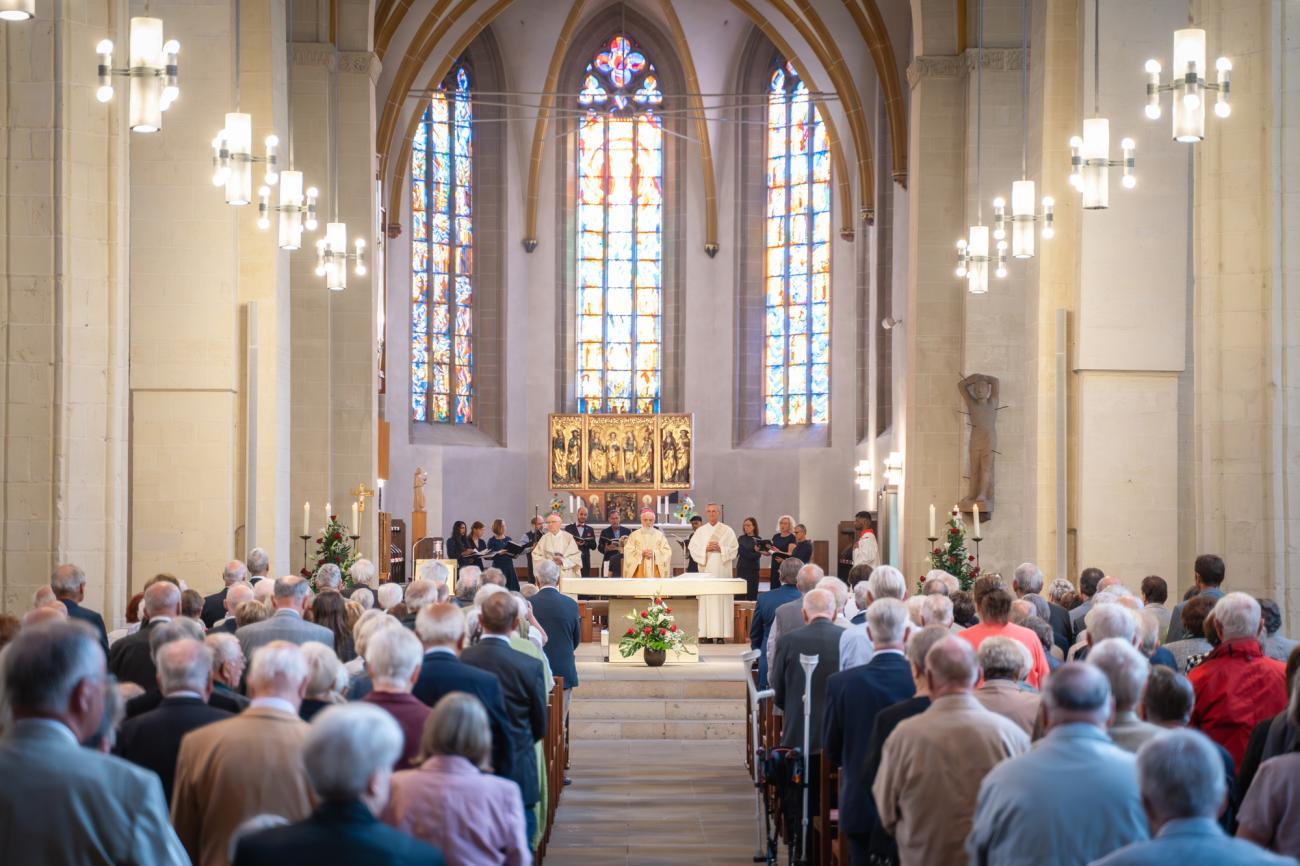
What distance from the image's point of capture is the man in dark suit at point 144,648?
7293 mm

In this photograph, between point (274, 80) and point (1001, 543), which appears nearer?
point (274, 80)

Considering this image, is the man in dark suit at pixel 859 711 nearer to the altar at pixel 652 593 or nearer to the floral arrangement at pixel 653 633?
the floral arrangement at pixel 653 633

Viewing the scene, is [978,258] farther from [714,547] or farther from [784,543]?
[784,543]

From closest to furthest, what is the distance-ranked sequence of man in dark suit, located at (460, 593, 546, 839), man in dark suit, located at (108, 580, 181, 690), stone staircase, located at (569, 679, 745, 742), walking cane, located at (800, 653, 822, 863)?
1. man in dark suit, located at (460, 593, 546, 839)
2. man in dark suit, located at (108, 580, 181, 690)
3. walking cane, located at (800, 653, 822, 863)
4. stone staircase, located at (569, 679, 745, 742)

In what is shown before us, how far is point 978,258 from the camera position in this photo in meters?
14.4

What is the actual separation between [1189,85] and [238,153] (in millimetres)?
5885

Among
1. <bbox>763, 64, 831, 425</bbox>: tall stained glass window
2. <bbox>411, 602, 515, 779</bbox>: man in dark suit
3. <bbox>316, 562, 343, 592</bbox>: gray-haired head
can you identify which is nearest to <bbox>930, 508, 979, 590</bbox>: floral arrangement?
<bbox>316, 562, 343, 592</bbox>: gray-haired head

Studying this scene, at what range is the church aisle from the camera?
30.4 ft

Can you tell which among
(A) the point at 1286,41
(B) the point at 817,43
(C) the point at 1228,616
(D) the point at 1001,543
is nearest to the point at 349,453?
(D) the point at 1001,543

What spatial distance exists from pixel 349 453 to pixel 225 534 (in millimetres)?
5833

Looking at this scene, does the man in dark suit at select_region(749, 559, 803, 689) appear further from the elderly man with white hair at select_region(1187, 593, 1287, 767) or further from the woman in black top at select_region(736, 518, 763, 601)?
the woman in black top at select_region(736, 518, 763, 601)

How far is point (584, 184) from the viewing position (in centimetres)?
3062

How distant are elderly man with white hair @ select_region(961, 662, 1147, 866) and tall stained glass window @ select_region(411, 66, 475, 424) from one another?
2452cm

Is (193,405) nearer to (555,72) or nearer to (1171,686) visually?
(1171,686)
